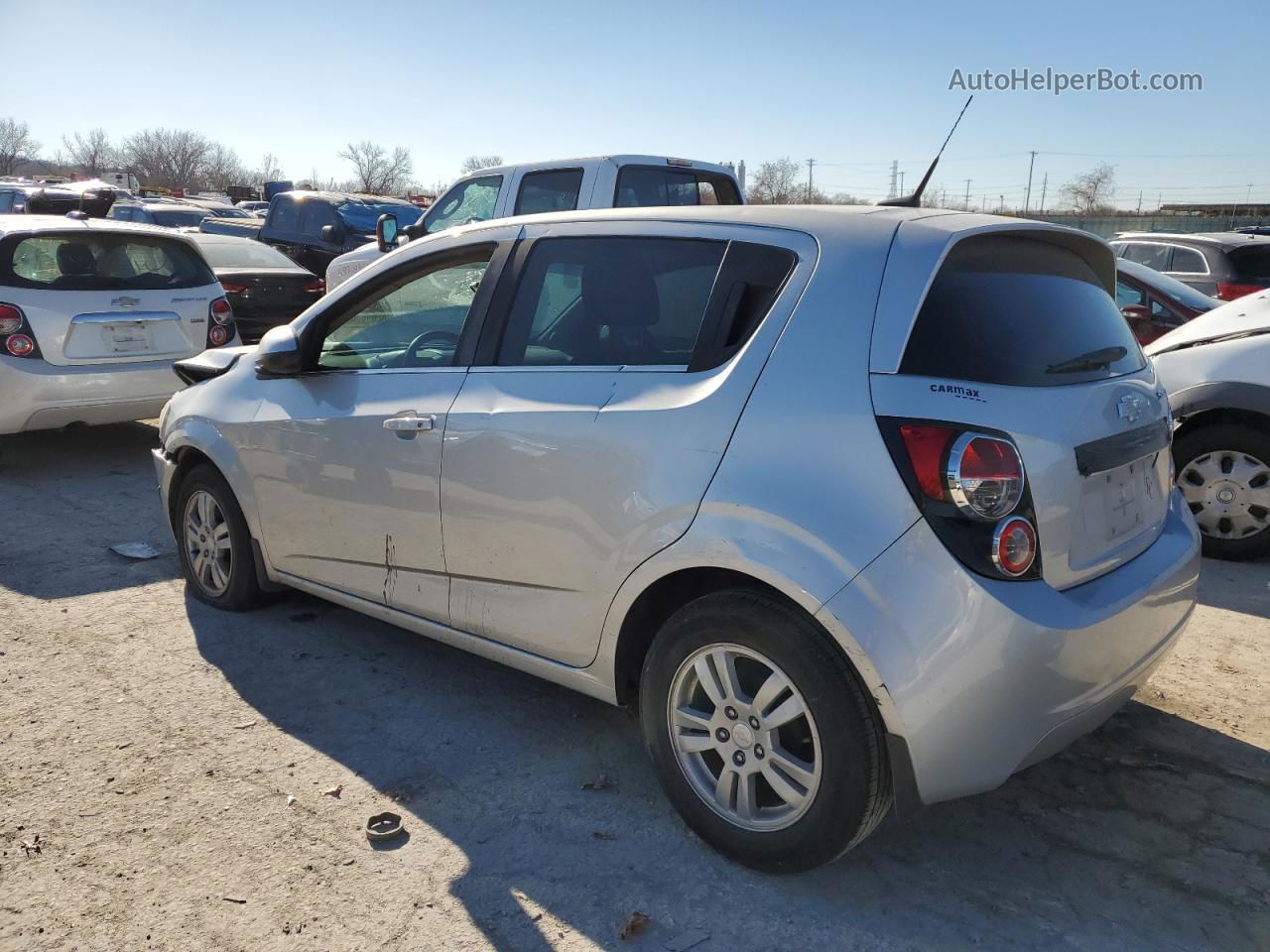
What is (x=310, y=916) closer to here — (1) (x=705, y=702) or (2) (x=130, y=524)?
(1) (x=705, y=702)

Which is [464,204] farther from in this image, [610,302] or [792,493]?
[792,493]

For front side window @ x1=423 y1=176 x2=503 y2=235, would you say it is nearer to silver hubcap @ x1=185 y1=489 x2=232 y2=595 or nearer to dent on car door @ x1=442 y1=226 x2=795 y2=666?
silver hubcap @ x1=185 y1=489 x2=232 y2=595

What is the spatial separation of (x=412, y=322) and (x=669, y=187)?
4.94m

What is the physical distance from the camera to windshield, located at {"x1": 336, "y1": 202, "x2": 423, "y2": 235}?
16234mm

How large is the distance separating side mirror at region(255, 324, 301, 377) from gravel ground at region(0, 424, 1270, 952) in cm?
120

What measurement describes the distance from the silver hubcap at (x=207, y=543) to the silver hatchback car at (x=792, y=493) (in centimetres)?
121

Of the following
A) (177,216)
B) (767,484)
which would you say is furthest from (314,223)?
(767,484)

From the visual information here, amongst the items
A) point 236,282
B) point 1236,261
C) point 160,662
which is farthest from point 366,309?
point 1236,261

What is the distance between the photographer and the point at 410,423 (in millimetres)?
A: 3637

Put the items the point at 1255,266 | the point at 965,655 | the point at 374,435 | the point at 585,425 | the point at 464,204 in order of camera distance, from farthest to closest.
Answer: the point at 1255,266, the point at 464,204, the point at 374,435, the point at 585,425, the point at 965,655

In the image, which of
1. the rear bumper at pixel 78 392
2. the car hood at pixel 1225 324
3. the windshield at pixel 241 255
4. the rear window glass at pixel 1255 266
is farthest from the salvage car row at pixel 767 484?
the rear window glass at pixel 1255 266

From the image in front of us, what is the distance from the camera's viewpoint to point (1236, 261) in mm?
10445

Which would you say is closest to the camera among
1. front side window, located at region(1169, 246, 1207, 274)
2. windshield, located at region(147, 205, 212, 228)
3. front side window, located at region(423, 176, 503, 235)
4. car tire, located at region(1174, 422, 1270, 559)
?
car tire, located at region(1174, 422, 1270, 559)

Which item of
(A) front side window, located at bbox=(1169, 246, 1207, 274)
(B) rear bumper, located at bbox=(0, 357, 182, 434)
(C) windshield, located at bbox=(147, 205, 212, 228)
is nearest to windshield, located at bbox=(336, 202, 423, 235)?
(C) windshield, located at bbox=(147, 205, 212, 228)
